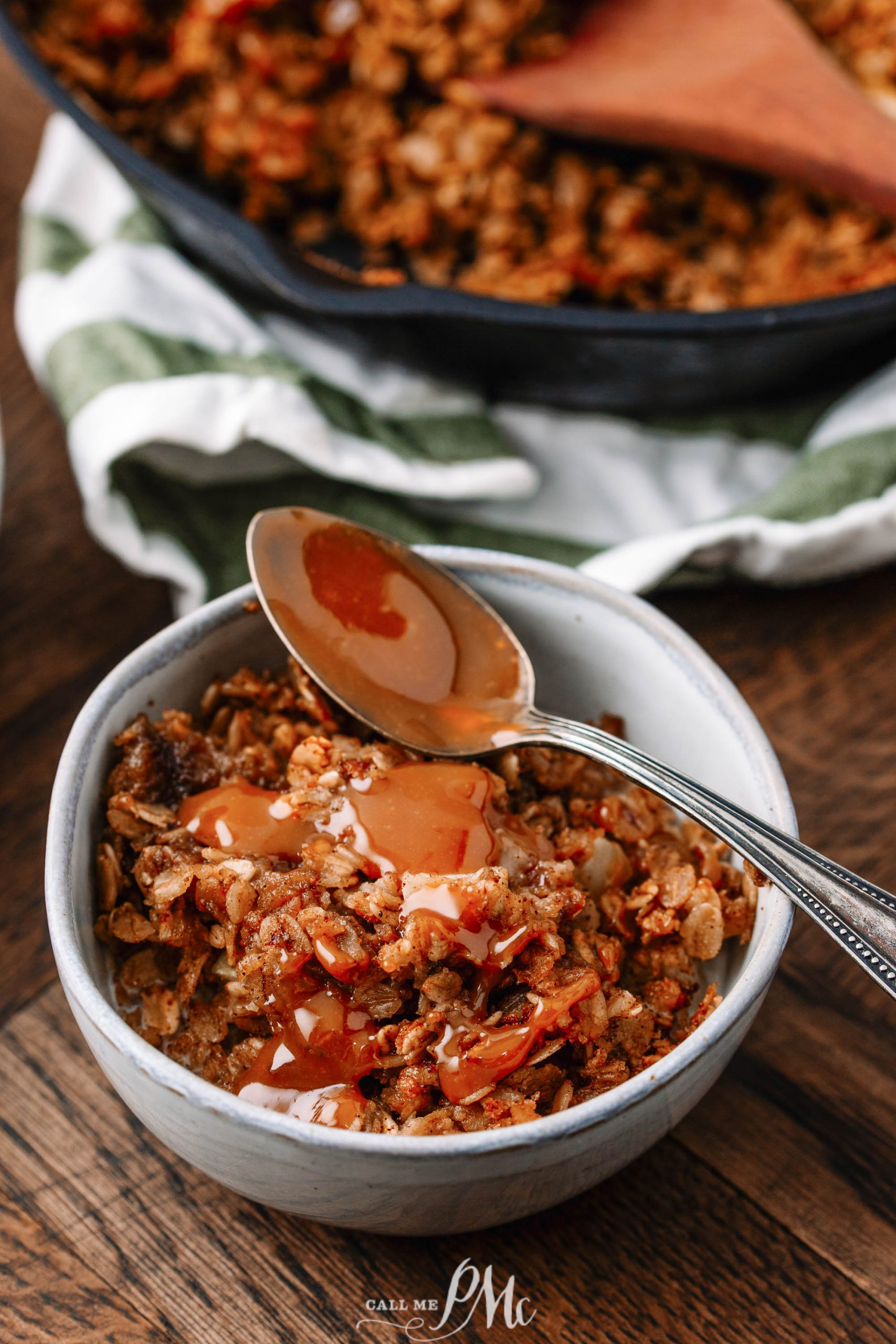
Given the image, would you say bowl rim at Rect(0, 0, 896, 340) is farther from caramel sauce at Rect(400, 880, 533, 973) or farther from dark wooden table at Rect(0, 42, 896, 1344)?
caramel sauce at Rect(400, 880, 533, 973)

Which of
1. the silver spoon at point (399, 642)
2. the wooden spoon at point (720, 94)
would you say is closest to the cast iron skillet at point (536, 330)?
the wooden spoon at point (720, 94)

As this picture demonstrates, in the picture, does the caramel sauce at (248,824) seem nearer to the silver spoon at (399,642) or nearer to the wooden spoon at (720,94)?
the silver spoon at (399,642)

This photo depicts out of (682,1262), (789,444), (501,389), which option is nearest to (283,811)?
(682,1262)

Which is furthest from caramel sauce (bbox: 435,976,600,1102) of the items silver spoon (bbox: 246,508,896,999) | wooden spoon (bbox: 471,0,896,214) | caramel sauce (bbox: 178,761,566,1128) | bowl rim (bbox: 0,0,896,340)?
wooden spoon (bbox: 471,0,896,214)

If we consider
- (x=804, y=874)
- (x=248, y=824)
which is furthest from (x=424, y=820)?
(x=804, y=874)

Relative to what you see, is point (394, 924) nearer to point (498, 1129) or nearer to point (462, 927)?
point (462, 927)
